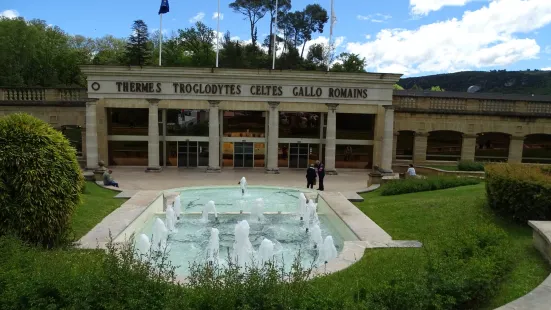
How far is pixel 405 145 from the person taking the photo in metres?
32.3

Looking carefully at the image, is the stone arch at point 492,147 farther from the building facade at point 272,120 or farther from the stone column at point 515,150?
the stone column at point 515,150

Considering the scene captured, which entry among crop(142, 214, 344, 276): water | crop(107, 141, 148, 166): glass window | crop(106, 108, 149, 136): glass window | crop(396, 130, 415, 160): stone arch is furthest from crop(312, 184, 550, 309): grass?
crop(106, 108, 149, 136): glass window

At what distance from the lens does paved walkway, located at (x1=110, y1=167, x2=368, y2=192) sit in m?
23.5

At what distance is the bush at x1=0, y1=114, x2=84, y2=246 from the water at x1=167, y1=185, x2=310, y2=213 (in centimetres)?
732

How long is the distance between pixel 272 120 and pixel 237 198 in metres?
10.4

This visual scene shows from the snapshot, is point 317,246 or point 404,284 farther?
point 317,246

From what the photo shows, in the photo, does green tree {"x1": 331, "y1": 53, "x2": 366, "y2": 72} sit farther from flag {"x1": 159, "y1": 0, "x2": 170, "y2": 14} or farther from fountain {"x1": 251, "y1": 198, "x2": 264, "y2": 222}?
fountain {"x1": 251, "y1": 198, "x2": 264, "y2": 222}

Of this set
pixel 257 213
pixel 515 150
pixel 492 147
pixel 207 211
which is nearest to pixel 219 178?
pixel 207 211

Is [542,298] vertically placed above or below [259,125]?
below

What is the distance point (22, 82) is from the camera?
44812 mm

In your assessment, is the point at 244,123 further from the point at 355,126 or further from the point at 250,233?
the point at 250,233

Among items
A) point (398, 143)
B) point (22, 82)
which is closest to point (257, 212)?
point (398, 143)

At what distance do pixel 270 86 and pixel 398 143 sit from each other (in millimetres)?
11090

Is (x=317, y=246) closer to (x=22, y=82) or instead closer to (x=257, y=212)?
(x=257, y=212)
